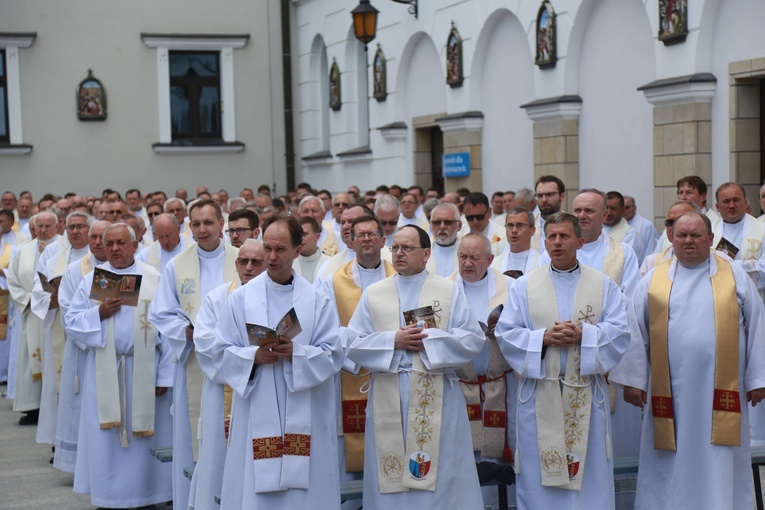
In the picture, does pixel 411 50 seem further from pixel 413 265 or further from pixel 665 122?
pixel 413 265

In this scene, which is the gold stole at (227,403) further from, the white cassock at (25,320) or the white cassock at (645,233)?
the white cassock at (645,233)

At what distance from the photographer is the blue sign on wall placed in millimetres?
17734

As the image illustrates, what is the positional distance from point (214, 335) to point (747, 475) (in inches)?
119

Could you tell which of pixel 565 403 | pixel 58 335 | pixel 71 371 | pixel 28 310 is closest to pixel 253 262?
pixel 565 403

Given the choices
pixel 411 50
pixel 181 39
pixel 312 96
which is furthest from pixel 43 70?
pixel 411 50

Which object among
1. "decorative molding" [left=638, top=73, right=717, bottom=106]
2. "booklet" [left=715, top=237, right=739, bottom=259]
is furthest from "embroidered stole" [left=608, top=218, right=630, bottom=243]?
"decorative molding" [left=638, top=73, right=717, bottom=106]

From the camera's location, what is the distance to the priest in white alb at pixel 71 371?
8.71m

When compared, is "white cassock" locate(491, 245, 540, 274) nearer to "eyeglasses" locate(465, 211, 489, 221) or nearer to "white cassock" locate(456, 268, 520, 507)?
"white cassock" locate(456, 268, 520, 507)

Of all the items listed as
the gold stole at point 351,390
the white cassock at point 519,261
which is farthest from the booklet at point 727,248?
the gold stole at point 351,390

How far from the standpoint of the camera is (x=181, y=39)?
24375 mm

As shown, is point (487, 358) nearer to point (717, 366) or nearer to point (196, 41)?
point (717, 366)

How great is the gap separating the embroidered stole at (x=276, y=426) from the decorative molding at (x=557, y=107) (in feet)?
30.8

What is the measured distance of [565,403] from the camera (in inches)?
257

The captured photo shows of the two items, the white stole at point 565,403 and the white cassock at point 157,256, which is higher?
the white cassock at point 157,256
